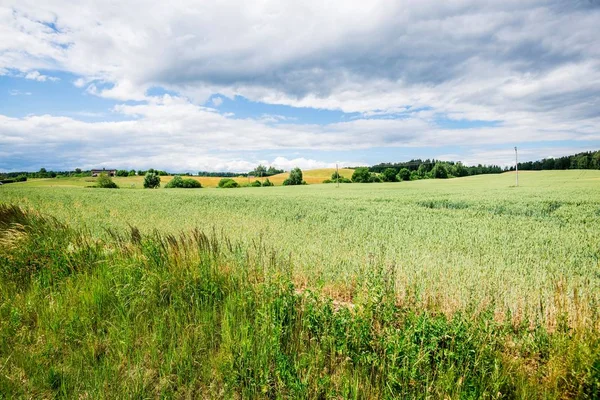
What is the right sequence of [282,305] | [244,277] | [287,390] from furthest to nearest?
1. [244,277]
2. [282,305]
3. [287,390]

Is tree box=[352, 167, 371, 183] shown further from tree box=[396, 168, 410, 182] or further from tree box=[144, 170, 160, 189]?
tree box=[144, 170, 160, 189]

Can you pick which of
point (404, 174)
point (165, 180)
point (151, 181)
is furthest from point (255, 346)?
point (404, 174)

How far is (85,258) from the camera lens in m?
7.36

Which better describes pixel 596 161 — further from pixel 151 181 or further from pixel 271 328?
pixel 151 181

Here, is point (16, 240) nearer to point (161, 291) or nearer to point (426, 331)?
point (161, 291)

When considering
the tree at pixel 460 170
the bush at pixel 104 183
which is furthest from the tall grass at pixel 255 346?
the tree at pixel 460 170

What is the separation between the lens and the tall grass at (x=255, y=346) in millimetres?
3531

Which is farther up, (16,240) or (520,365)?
(16,240)

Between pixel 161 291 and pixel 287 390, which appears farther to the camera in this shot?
pixel 161 291

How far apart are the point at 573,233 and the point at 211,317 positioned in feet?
51.0

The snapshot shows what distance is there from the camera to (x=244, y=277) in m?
6.09

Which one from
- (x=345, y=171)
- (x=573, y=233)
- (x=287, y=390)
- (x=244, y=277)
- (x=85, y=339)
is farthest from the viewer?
(x=345, y=171)

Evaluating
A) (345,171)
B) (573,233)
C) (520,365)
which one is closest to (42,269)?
(520,365)

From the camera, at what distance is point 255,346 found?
13.4 ft
